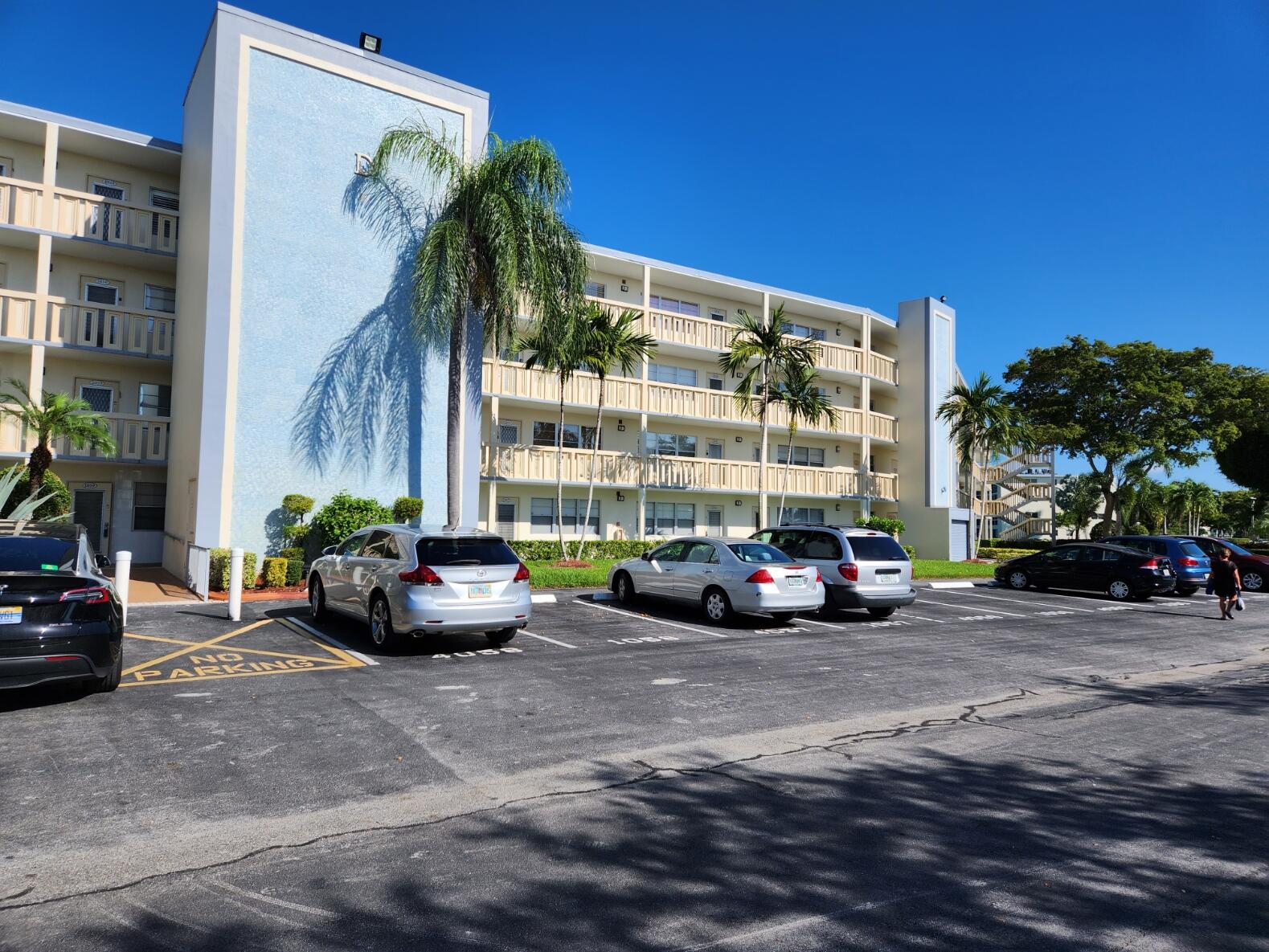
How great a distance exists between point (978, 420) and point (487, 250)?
873 inches

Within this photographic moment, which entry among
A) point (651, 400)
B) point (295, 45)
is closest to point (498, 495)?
point (651, 400)

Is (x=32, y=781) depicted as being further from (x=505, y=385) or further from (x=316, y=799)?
(x=505, y=385)

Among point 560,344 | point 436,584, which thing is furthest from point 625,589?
point 436,584

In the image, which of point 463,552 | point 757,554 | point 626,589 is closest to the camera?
point 463,552

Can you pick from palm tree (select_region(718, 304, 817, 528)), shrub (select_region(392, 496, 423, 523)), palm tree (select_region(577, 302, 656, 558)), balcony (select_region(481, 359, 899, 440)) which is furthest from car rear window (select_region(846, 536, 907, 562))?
balcony (select_region(481, 359, 899, 440))

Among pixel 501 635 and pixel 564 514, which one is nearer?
pixel 501 635

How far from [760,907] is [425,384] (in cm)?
1751

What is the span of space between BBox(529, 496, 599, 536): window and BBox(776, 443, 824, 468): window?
8.74 metres

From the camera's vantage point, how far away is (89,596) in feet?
24.3

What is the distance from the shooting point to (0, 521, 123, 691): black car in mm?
6957

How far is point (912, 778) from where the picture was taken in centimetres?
609

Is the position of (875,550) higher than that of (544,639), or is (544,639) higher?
(875,550)

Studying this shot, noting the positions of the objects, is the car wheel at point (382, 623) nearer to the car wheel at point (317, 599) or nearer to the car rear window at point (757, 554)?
the car wheel at point (317, 599)

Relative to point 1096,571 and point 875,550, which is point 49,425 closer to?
point 875,550
